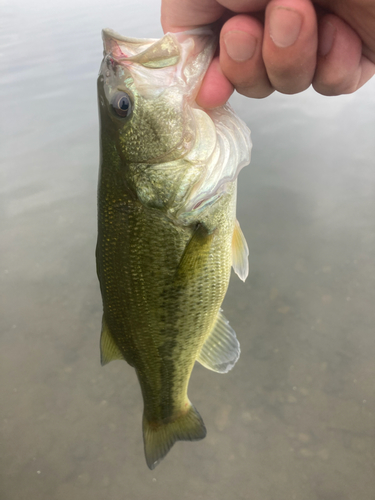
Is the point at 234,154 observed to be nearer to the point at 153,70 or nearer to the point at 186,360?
the point at 153,70

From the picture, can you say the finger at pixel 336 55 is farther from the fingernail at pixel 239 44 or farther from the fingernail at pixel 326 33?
the fingernail at pixel 239 44

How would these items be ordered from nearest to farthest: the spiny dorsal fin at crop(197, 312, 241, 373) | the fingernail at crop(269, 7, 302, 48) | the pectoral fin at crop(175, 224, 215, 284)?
1. the fingernail at crop(269, 7, 302, 48)
2. the pectoral fin at crop(175, 224, 215, 284)
3. the spiny dorsal fin at crop(197, 312, 241, 373)

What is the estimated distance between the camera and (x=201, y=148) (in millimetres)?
1026

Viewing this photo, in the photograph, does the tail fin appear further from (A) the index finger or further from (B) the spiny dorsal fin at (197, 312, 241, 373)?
(A) the index finger

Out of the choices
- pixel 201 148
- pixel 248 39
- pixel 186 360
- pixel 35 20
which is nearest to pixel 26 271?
pixel 186 360

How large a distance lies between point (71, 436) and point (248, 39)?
2.53 metres

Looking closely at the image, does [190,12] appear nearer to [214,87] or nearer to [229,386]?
[214,87]

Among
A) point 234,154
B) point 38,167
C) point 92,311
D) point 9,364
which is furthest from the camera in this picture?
point 38,167

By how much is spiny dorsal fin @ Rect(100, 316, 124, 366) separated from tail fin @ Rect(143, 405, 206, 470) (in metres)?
0.35

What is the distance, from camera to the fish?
974mm

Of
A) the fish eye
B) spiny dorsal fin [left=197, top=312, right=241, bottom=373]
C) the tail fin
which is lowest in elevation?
the tail fin

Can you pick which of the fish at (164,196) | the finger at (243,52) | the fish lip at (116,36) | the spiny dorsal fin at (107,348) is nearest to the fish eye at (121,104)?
the fish at (164,196)

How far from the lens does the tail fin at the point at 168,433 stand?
1418mm

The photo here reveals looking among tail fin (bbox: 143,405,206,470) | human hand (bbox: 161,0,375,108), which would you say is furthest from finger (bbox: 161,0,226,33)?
tail fin (bbox: 143,405,206,470)
